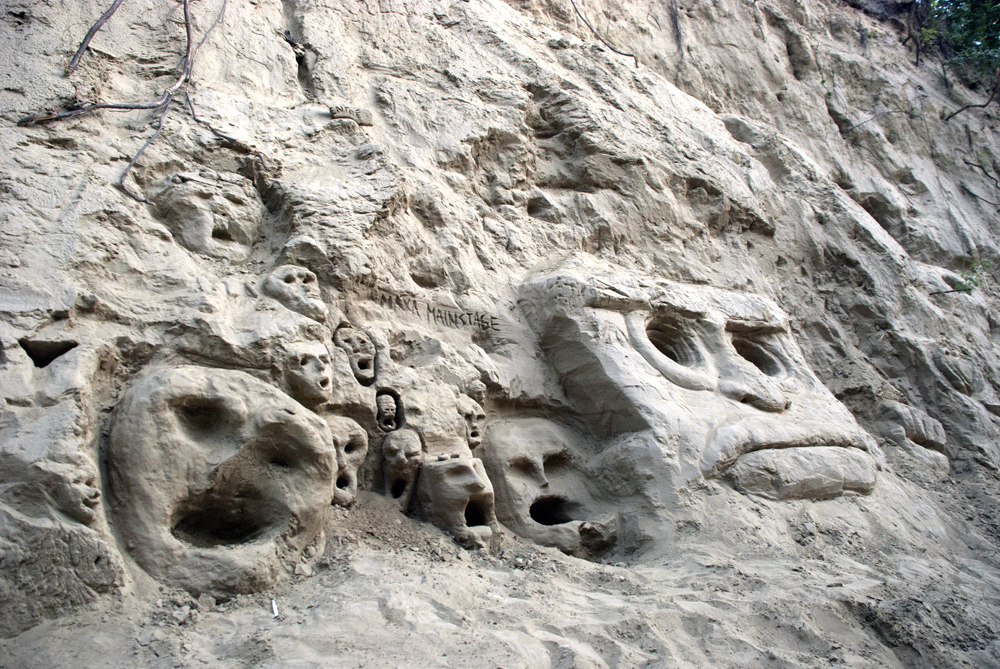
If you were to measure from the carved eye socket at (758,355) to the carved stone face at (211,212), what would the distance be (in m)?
3.28

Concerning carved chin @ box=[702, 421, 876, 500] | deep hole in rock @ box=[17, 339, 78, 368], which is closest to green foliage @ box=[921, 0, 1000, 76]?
carved chin @ box=[702, 421, 876, 500]

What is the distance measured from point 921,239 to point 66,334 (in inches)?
303

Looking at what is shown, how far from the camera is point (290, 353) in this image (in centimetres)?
335

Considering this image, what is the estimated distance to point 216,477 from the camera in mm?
2885

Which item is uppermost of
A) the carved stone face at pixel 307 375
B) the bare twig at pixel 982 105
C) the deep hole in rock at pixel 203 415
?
the bare twig at pixel 982 105

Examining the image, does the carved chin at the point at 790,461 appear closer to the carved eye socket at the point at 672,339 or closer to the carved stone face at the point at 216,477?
the carved eye socket at the point at 672,339

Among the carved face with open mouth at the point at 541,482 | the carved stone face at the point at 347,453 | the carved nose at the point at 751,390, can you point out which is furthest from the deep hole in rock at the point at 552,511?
the carved nose at the point at 751,390

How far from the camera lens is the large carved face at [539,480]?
375 centimetres

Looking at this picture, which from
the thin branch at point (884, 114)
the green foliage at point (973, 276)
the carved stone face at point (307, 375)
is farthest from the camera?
the thin branch at point (884, 114)

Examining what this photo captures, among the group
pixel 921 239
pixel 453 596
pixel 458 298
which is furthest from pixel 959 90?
pixel 453 596

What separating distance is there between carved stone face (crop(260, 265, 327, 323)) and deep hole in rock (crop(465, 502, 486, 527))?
44.9 inches

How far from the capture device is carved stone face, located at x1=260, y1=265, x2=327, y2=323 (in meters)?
3.61

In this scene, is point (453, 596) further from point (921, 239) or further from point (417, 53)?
point (921, 239)

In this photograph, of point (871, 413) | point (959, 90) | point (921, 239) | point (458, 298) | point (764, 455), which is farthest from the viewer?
point (959, 90)
